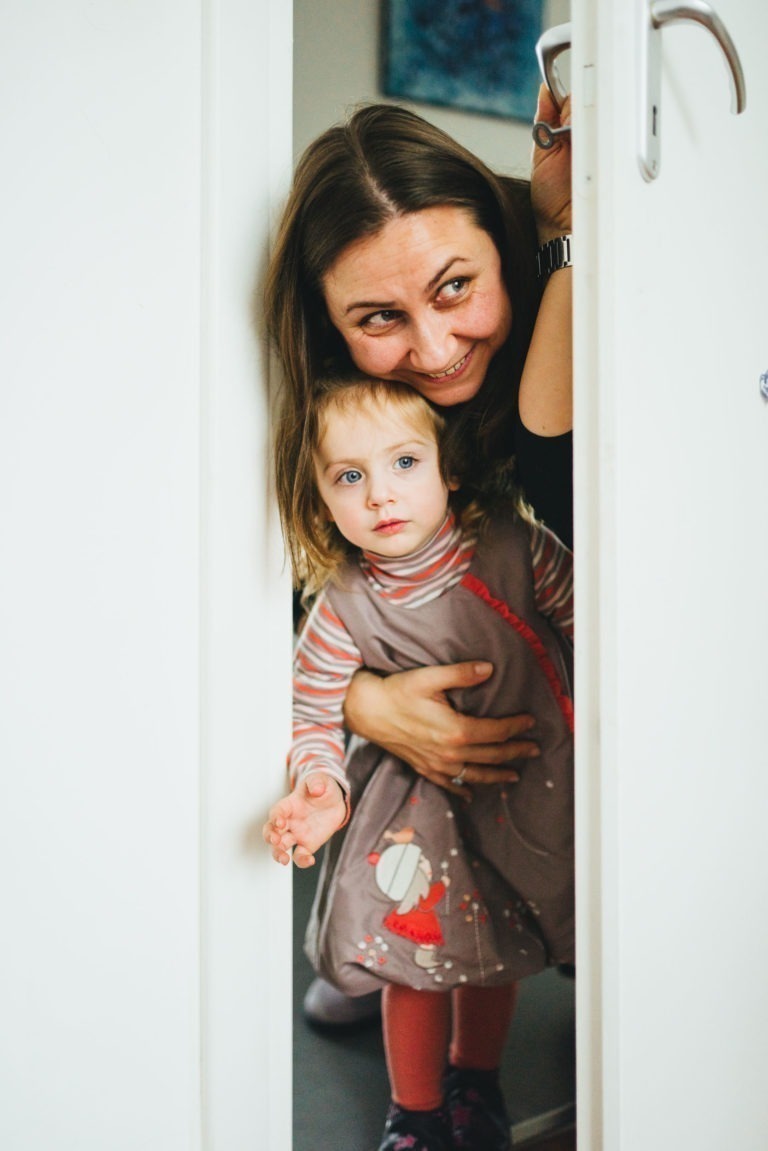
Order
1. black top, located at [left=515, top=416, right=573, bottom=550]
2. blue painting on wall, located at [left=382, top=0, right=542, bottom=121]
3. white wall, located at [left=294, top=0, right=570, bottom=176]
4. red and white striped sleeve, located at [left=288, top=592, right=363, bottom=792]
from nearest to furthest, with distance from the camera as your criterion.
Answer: black top, located at [left=515, top=416, right=573, bottom=550] < red and white striped sleeve, located at [left=288, top=592, right=363, bottom=792] < white wall, located at [left=294, top=0, right=570, bottom=176] < blue painting on wall, located at [left=382, top=0, right=542, bottom=121]

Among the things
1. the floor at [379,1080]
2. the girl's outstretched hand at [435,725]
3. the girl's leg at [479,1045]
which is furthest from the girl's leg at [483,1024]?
the girl's outstretched hand at [435,725]

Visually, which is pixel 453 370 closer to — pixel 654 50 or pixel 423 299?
pixel 423 299

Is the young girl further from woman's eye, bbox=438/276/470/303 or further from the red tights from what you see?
woman's eye, bbox=438/276/470/303

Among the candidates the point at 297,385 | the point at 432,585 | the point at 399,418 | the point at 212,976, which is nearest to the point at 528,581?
the point at 432,585

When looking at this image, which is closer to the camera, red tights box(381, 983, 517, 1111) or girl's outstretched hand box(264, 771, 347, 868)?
girl's outstretched hand box(264, 771, 347, 868)

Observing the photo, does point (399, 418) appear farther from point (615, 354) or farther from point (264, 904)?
point (264, 904)

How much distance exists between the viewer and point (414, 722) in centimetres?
107

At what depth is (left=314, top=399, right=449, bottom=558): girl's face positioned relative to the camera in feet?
3.11

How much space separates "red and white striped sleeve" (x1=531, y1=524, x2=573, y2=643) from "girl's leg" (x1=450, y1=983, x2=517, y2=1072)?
0.51m

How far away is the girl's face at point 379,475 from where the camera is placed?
949mm

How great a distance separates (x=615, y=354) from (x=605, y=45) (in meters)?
0.23

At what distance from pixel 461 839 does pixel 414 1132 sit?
0.35 m

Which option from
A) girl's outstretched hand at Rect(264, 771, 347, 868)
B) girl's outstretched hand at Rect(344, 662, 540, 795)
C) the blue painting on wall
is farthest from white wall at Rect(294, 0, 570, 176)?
girl's outstretched hand at Rect(264, 771, 347, 868)

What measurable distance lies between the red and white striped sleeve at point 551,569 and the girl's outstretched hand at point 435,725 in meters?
0.11
